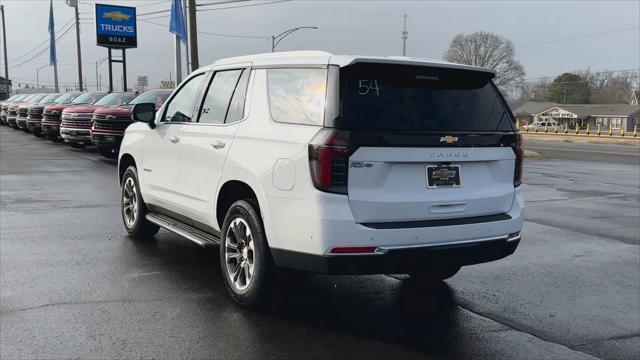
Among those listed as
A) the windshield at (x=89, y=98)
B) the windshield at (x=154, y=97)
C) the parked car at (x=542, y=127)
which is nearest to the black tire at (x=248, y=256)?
the windshield at (x=154, y=97)

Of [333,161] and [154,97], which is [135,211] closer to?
[333,161]

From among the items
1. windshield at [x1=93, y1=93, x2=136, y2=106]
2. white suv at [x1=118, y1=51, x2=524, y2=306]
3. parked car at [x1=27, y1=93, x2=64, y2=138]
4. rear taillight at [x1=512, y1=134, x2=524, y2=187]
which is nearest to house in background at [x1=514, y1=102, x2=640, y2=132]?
parked car at [x1=27, y1=93, x2=64, y2=138]

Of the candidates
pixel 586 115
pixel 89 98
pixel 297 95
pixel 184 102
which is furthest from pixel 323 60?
pixel 586 115

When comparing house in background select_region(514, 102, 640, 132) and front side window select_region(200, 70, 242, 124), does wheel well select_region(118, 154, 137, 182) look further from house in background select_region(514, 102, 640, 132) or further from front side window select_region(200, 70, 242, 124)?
house in background select_region(514, 102, 640, 132)

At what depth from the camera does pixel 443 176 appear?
14.4 ft

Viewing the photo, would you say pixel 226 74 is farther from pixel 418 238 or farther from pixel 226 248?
pixel 418 238

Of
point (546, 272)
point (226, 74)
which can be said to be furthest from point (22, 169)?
point (546, 272)

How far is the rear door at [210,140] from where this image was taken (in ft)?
17.0

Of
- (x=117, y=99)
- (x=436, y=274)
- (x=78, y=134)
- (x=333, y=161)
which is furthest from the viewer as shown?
(x=78, y=134)

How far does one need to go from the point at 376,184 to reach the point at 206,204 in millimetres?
1896

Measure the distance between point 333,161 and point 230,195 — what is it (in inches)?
56.2

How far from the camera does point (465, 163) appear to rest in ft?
14.8

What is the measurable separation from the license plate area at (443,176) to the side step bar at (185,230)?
79.6 inches

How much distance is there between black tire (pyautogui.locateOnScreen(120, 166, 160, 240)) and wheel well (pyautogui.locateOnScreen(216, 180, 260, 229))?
2.06 meters
